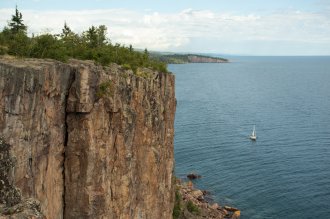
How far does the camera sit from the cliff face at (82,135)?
19.7 m

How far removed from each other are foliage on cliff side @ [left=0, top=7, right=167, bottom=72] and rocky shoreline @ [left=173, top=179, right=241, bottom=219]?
23.8 m

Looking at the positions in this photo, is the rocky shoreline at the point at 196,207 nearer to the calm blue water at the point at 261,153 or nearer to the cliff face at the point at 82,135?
the calm blue water at the point at 261,153

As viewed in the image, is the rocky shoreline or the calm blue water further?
the calm blue water

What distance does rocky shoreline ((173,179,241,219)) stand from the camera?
184 ft

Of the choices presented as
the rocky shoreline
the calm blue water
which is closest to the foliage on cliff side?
the rocky shoreline

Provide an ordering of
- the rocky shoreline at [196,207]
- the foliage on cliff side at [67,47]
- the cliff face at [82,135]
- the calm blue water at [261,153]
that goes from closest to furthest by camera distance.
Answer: the cliff face at [82,135]
the foliage on cliff side at [67,47]
the rocky shoreline at [196,207]
the calm blue water at [261,153]

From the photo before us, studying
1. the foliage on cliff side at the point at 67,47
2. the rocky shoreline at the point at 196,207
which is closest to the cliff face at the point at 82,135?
the foliage on cliff side at the point at 67,47

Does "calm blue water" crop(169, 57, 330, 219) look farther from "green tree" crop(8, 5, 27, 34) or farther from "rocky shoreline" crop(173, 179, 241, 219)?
"green tree" crop(8, 5, 27, 34)

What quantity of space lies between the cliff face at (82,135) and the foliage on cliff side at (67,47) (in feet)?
7.04

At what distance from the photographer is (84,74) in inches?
977

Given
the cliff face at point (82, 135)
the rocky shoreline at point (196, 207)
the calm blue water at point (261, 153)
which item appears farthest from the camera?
the calm blue water at point (261, 153)

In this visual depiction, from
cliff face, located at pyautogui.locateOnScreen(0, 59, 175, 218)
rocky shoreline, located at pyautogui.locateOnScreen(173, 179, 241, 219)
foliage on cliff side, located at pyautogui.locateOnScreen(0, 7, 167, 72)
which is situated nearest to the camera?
cliff face, located at pyautogui.locateOnScreen(0, 59, 175, 218)

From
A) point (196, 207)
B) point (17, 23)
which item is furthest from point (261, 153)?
point (17, 23)

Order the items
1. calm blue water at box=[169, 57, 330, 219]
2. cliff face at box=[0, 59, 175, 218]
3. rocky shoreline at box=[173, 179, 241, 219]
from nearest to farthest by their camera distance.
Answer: cliff face at box=[0, 59, 175, 218]
rocky shoreline at box=[173, 179, 241, 219]
calm blue water at box=[169, 57, 330, 219]
